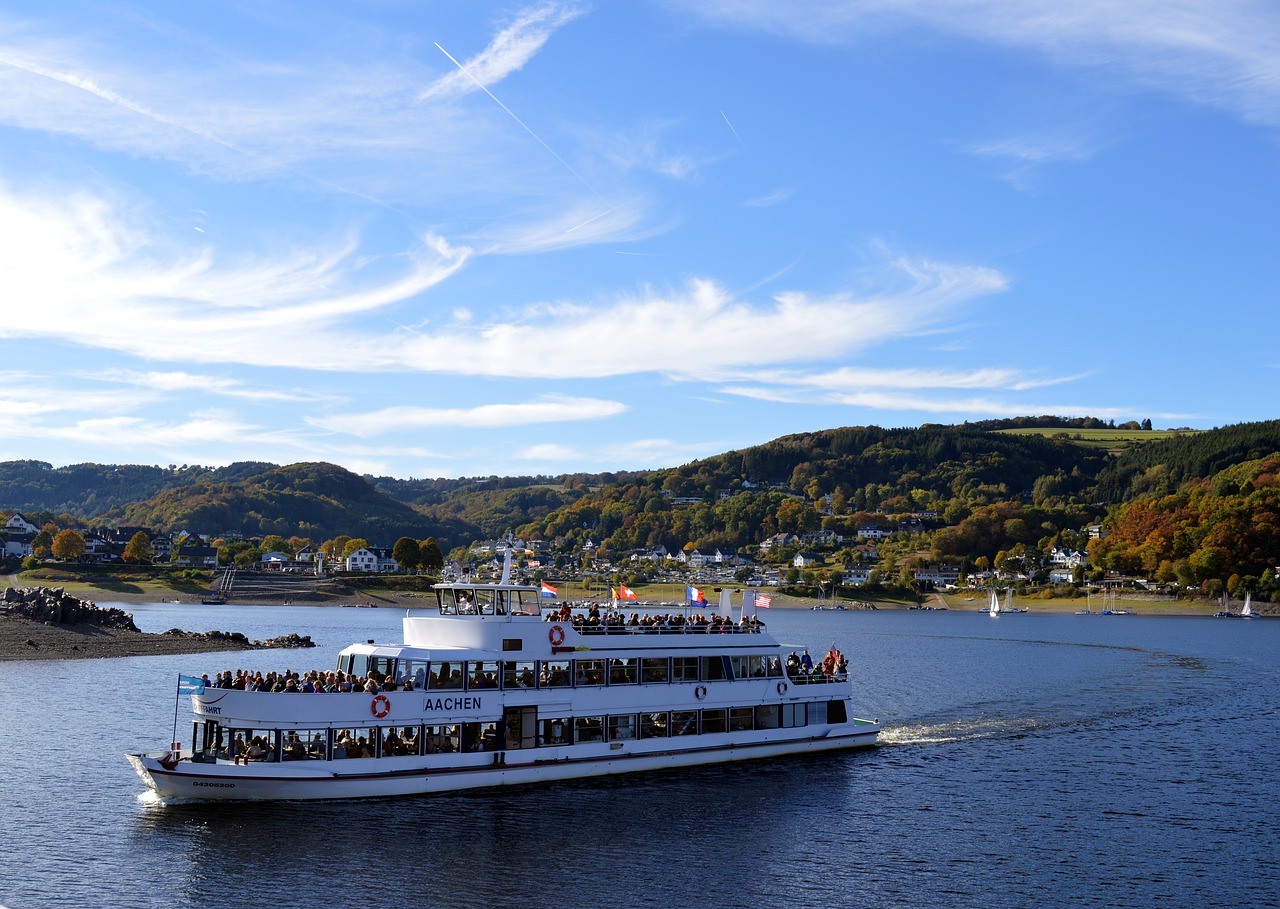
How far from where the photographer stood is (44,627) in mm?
95875

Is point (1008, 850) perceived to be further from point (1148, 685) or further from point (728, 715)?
point (1148, 685)

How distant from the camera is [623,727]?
4319 centimetres

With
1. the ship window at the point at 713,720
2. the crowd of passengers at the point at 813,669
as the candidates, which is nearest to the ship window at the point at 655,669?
the ship window at the point at 713,720

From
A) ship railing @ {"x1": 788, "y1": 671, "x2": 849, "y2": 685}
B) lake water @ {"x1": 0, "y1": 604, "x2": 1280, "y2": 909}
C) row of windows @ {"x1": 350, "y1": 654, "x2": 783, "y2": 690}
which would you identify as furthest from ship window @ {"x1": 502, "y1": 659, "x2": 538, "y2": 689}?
ship railing @ {"x1": 788, "y1": 671, "x2": 849, "y2": 685}

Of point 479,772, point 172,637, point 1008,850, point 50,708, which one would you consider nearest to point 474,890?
point 479,772

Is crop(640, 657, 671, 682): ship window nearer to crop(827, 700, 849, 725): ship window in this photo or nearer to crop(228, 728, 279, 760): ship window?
crop(827, 700, 849, 725): ship window

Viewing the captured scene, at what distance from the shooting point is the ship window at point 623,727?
4284 centimetres

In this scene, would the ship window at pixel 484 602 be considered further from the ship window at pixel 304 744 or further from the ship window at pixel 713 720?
the ship window at pixel 713 720

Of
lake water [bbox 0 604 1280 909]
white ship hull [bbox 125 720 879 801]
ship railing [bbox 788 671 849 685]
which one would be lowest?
lake water [bbox 0 604 1280 909]

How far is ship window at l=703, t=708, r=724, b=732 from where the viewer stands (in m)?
45.7

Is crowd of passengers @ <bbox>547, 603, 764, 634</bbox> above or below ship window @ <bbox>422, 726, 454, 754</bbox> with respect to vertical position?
above

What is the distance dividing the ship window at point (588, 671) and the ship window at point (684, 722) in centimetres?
379

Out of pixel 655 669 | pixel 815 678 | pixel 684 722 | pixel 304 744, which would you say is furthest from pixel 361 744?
pixel 815 678

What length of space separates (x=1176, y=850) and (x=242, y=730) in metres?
30.6
